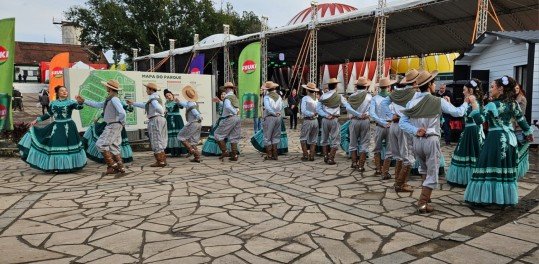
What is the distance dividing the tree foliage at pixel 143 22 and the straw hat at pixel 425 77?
32733 mm

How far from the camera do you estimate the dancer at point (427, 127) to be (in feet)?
15.9

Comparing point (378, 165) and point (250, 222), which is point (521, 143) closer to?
point (378, 165)

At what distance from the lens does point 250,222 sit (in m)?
4.56

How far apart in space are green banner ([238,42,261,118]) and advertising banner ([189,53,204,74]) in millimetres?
5212

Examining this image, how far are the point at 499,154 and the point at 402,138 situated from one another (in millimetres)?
1497

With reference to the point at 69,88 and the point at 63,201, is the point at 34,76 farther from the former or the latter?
the point at 63,201

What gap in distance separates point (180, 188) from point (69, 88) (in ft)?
17.4

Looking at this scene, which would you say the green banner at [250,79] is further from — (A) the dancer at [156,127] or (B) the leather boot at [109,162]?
(B) the leather boot at [109,162]

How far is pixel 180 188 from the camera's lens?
6.30m

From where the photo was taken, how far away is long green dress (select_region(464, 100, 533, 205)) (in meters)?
4.81

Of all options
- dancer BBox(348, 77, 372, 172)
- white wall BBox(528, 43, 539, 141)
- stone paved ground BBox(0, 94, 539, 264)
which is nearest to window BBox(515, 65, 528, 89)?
white wall BBox(528, 43, 539, 141)

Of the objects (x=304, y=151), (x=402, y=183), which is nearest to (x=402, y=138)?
(x=402, y=183)

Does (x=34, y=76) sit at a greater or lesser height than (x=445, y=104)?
greater

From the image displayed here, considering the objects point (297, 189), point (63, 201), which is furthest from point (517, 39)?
point (63, 201)
